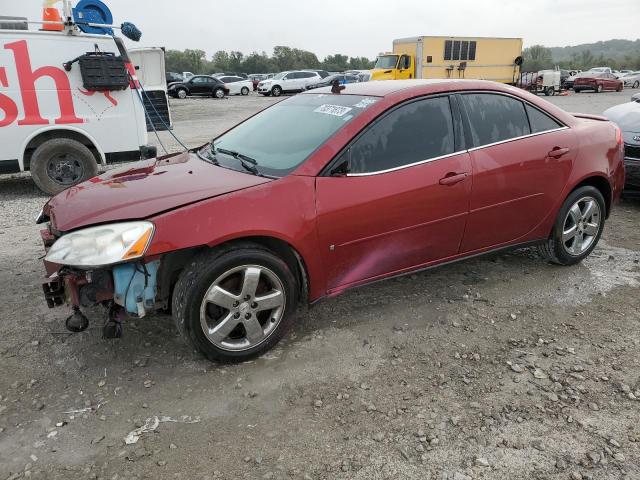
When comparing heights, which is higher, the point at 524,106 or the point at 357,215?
the point at 524,106

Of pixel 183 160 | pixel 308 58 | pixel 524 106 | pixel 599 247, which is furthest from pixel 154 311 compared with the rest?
pixel 308 58

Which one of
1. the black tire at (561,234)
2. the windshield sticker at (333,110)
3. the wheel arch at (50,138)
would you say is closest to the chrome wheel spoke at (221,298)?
the windshield sticker at (333,110)

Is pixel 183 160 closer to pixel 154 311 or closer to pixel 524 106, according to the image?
pixel 154 311

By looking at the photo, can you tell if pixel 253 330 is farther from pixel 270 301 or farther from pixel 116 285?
pixel 116 285

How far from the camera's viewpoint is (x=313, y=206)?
9.83ft

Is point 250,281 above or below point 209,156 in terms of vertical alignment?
below

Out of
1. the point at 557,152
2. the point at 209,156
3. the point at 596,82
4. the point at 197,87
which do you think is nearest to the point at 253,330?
the point at 209,156

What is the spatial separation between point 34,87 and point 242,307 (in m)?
5.43

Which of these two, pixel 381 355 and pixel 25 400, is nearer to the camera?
pixel 25 400

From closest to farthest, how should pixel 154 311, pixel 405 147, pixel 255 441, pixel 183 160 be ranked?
1. pixel 255 441
2. pixel 154 311
3. pixel 405 147
4. pixel 183 160

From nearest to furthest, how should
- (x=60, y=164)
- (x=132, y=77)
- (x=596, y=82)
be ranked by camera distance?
(x=60, y=164) < (x=132, y=77) < (x=596, y=82)

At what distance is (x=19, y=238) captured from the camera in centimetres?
520

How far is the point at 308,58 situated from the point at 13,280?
8076cm

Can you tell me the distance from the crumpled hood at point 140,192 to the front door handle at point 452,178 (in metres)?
1.22
